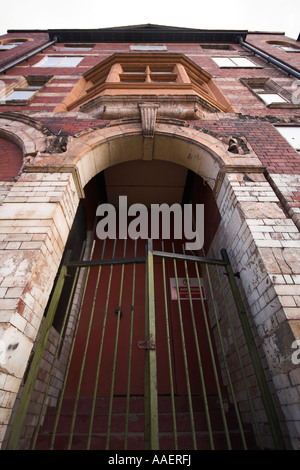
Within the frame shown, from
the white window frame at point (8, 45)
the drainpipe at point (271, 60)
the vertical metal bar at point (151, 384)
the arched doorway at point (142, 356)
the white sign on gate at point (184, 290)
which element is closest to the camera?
the vertical metal bar at point (151, 384)

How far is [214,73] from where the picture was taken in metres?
8.17

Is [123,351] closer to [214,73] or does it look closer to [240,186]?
[240,186]

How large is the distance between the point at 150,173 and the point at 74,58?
7.58m

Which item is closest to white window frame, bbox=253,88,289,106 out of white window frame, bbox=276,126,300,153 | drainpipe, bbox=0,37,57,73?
white window frame, bbox=276,126,300,153

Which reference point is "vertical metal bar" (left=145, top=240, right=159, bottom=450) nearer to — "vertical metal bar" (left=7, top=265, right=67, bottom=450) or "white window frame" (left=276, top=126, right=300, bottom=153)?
"vertical metal bar" (left=7, top=265, right=67, bottom=450)

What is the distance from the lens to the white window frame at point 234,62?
878cm

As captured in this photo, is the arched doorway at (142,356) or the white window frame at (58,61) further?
the white window frame at (58,61)
